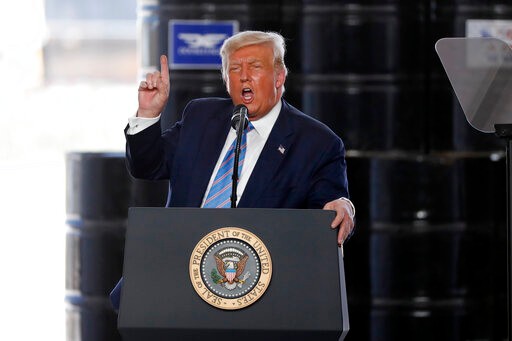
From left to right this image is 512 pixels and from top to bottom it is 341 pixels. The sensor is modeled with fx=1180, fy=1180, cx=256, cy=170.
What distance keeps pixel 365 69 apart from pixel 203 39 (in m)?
0.52

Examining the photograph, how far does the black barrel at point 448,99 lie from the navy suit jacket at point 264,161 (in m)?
1.32

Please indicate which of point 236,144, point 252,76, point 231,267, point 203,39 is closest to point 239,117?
point 236,144

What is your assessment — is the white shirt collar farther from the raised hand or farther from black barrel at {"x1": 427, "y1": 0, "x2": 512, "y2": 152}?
black barrel at {"x1": 427, "y1": 0, "x2": 512, "y2": 152}

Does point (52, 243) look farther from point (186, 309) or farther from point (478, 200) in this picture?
point (186, 309)

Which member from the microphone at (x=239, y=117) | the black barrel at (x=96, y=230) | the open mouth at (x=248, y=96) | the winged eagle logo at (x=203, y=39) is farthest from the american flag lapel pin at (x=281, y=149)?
the winged eagle logo at (x=203, y=39)

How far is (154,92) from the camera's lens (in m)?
2.31

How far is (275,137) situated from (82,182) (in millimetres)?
1446

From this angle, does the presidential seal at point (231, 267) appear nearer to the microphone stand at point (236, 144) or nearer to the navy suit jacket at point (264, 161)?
the microphone stand at point (236, 144)

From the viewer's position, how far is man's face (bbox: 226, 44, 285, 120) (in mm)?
2320

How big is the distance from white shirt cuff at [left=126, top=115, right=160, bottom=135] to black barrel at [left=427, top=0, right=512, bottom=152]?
1.53m

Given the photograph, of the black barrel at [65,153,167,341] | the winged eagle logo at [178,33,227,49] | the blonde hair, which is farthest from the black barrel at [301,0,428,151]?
the blonde hair

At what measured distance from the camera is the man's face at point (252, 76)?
2.32 metres

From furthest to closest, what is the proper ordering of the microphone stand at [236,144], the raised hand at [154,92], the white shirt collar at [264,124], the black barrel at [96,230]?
the black barrel at [96,230] → the white shirt collar at [264,124] → the raised hand at [154,92] → the microphone stand at [236,144]

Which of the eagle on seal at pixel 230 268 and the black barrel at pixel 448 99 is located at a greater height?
the black barrel at pixel 448 99
